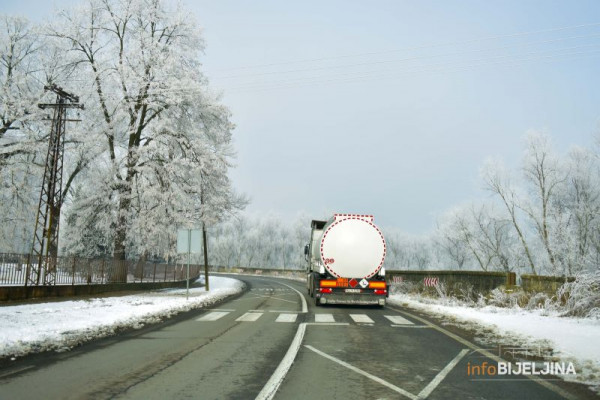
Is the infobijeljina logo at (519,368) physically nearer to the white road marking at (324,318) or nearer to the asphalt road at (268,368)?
the asphalt road at (268,368)

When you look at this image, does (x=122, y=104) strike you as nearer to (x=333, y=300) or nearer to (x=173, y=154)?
(x=173, y=154)

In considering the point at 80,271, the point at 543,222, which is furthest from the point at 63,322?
the point at 543,222

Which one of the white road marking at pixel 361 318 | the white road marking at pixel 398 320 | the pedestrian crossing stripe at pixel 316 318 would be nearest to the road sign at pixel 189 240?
the pedestrian crossing stripe at pixel 316 318

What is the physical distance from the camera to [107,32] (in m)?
30.8

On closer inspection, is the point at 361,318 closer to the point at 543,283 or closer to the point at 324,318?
the point at 324,318

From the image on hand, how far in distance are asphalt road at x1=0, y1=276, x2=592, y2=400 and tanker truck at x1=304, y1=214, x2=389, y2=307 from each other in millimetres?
6291

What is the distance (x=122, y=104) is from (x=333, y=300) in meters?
17.7

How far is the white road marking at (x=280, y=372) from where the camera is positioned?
5.68 metres

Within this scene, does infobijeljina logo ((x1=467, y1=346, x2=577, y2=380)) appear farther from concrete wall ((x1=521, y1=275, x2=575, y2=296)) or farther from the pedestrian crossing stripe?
concrete wall ((x1=521, y1=275, x2=575, y2=296))

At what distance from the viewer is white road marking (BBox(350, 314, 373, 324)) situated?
13840 mm

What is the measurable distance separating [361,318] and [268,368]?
26.5 feet

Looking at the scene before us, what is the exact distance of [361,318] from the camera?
585 inches

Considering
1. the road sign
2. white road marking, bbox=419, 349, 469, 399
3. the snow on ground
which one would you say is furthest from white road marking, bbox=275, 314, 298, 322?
the road sign

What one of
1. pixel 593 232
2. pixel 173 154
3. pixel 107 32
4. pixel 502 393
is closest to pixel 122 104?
pixel 173 154
